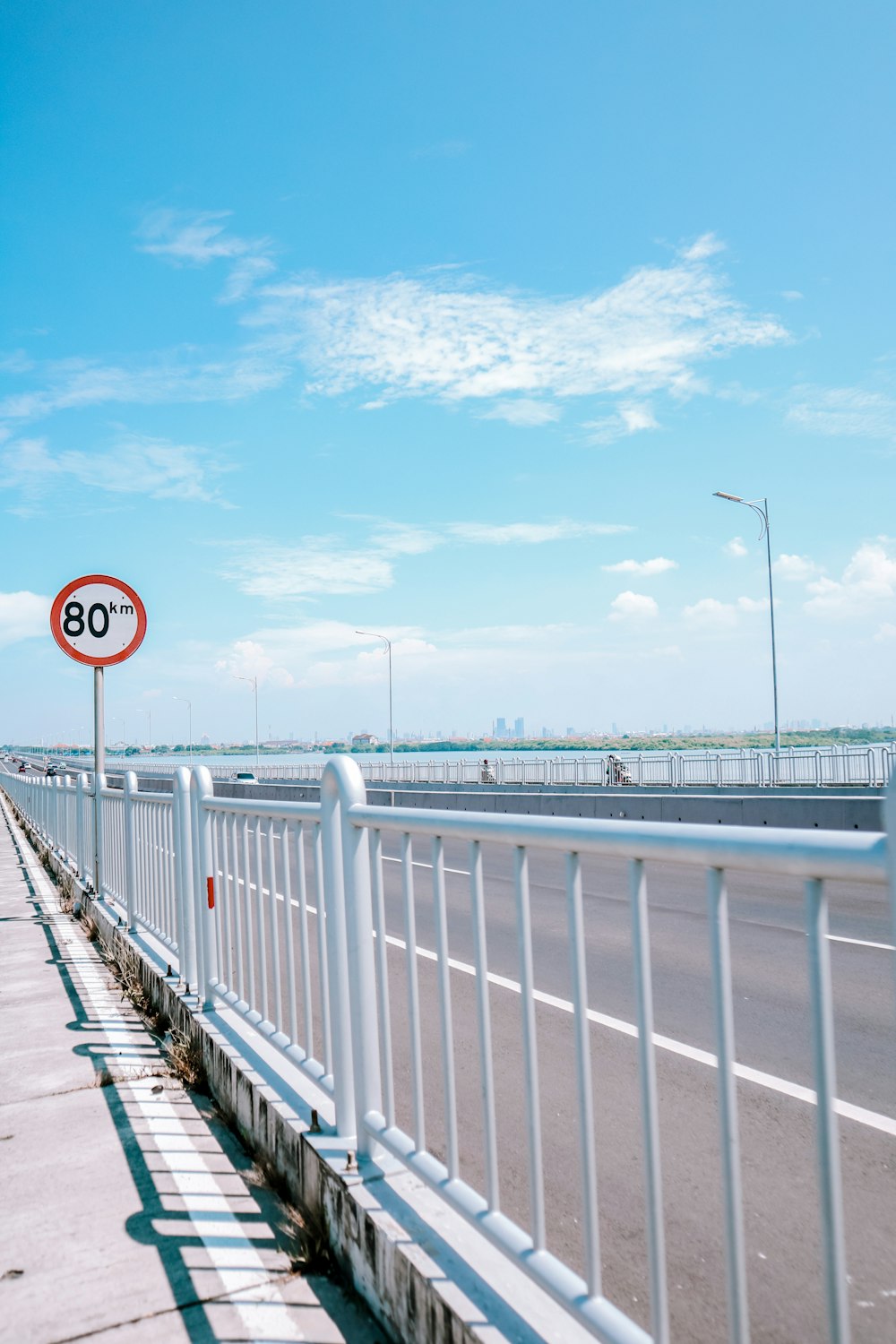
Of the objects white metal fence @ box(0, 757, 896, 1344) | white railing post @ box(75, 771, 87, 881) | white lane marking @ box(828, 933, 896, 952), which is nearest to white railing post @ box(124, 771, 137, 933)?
white metal fence @ box(0, 757, 896, 1344)

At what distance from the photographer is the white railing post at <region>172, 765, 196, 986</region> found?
17.4 feet

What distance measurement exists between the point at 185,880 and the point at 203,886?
418mm

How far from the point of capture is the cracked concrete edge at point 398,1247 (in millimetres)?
2213

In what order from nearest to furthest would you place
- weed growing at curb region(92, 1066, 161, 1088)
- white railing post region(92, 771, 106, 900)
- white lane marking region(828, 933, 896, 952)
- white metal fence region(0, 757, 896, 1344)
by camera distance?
white metal fence region(0, 757, 896, 1344), weed growing at curb region(92, 1066, 161, 1088), white lane marking region(828, 933, 896, 952), white railing post region(92, 771, 106, 900)

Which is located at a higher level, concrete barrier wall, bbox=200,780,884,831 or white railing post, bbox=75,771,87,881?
white railing post, bbox=75,771,87,881

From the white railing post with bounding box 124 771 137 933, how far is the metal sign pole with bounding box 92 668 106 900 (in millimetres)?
615

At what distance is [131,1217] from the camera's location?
340cm

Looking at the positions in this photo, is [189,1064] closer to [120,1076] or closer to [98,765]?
[120,1076]

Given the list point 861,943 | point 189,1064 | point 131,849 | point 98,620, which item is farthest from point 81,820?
point 861,943

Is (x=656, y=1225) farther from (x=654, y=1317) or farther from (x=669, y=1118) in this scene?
(x=669, y=1118)

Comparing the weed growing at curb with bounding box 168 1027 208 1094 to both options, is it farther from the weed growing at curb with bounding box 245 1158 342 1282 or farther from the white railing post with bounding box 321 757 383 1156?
the white railing post with bounding box 321 757 383 1156

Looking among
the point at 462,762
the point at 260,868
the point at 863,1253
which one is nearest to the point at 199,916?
the point at 260,868

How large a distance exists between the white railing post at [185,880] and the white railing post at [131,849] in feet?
6.49

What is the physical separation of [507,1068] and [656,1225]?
11.4 ft
